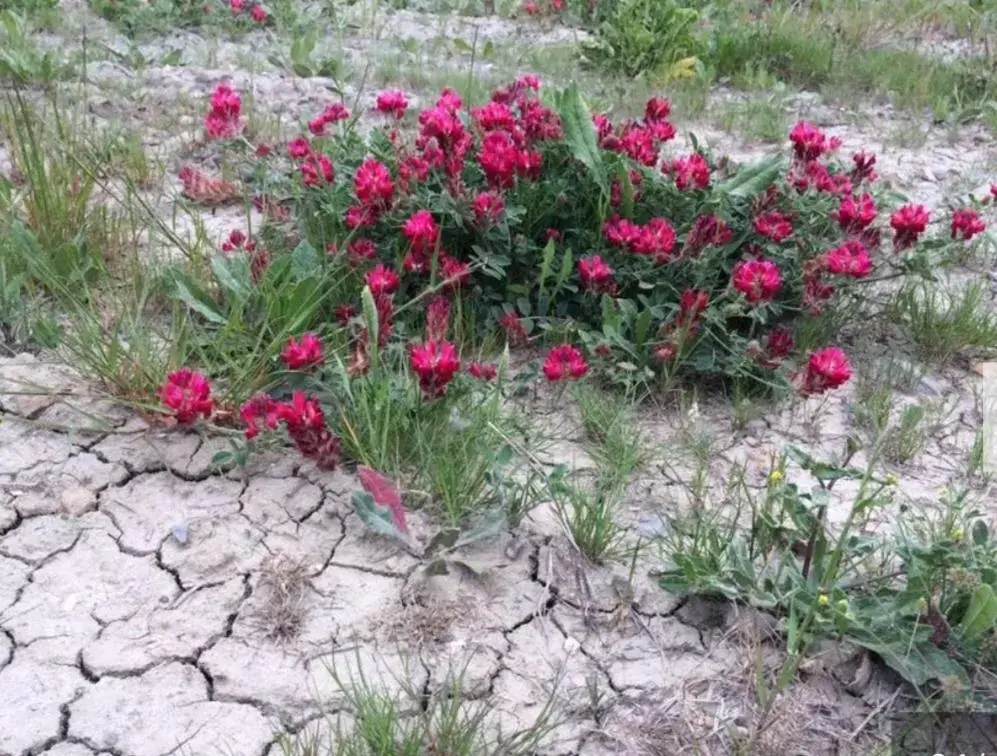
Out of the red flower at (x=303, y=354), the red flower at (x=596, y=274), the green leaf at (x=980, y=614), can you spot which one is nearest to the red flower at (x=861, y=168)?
the red flower at (x=596, y=274)

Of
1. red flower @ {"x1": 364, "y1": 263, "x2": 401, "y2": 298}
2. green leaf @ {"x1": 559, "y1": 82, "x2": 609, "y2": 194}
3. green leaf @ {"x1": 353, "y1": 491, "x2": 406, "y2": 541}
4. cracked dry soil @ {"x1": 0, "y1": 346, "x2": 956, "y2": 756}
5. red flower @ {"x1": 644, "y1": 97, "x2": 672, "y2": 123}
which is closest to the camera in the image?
cracked dry soil @ {"x1": 0, "y1": 346, "x2": 956, "y2": 756}

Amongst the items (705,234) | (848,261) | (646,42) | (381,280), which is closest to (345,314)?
(381,280)

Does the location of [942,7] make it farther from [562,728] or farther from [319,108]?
[562,728]

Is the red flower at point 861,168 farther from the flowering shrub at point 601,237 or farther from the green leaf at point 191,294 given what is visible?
the green leaf at point 191,294

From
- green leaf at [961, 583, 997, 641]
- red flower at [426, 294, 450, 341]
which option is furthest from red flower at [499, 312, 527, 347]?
green leaf at [961, 583, 997, 641]

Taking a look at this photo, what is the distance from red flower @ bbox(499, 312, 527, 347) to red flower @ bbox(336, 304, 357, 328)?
40 cm

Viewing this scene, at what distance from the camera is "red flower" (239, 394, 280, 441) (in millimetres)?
2395

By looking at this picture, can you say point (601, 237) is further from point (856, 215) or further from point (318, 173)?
point (318, 173)

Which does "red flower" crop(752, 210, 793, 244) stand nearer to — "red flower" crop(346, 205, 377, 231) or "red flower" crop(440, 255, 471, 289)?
"red flower" crop(440, 255, 471, 289)

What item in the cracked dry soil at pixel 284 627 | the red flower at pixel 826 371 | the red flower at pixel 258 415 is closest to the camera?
the cracked dry soil at pixel 284 627

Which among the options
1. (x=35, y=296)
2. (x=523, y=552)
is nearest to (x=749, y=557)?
(x=523, y=552)

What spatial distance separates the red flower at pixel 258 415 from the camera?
2395mm

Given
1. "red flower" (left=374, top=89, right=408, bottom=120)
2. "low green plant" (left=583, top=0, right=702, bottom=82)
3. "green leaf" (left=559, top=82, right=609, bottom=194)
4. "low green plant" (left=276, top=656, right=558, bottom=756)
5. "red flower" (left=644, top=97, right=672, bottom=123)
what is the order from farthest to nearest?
"low green plant" (left=583, top=0, right=702, bottom=82) < "red flower" (left=644, top=97, right=672, bottom=123) < "red flower" (left=374, top=89, right=408, bottom=120) < "green leaf" (left=559, top=82, right=609, bottom=194) < "low green plant" (left=276, top=656, right=558, bottom=756)

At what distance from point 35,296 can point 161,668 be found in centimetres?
136
